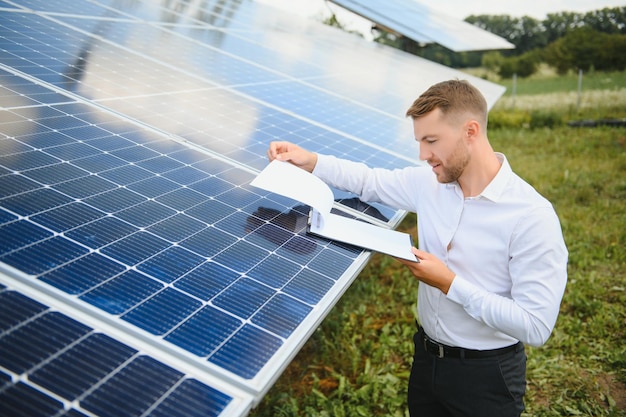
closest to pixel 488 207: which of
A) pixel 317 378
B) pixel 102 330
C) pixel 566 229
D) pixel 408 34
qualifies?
pixel 102 330

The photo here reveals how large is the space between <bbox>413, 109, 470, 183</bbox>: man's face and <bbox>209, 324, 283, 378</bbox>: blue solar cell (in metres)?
1.50

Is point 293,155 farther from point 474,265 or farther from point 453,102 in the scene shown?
point 474,265

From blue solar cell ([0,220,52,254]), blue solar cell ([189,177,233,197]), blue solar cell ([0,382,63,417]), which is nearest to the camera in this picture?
blue solar cell ([0,382,63,417])

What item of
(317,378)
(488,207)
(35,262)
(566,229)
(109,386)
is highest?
(488,207)

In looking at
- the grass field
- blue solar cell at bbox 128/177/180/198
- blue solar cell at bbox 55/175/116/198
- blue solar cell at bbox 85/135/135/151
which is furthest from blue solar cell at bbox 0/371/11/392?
the grass field

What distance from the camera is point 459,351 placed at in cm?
307

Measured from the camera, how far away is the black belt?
9.89ft

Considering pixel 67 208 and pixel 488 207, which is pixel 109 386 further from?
pixel 488 207

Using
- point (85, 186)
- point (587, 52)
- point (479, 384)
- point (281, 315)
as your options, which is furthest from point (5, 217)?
point (587, 52)

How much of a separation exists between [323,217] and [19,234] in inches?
63.8

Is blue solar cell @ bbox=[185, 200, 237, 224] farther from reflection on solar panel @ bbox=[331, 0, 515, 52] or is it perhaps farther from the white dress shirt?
reflection on solar panel @ bbox=[331, 0, 515, 52]

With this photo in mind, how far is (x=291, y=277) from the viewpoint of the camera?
2.50m

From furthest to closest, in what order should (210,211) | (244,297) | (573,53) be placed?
1. (573,53)
2. (210,211)
3. (244,297)

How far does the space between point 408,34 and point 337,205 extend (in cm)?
1120
